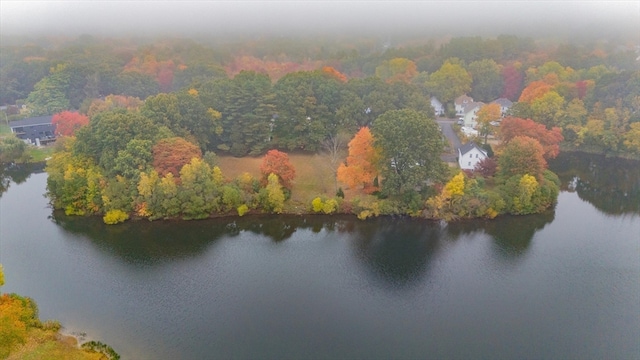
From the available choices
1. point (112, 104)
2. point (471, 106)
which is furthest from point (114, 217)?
point (471, 106)

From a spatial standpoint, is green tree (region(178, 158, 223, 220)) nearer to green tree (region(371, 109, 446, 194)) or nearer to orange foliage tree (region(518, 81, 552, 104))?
green tree (region(371, 109, 446, 194))

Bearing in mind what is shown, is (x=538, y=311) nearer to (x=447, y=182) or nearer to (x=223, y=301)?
(x=447, y=182)

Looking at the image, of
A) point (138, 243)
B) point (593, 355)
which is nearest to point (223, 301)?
point (138, 243)

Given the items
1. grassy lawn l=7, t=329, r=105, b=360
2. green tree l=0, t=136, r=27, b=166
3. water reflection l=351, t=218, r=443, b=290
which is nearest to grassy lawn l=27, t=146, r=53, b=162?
green tree l=0, t=136, r=27, b=166

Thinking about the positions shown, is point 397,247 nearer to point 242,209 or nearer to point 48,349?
point 242,209

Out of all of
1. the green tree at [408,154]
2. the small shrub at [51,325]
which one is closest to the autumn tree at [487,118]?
the green tree at [408,154]
